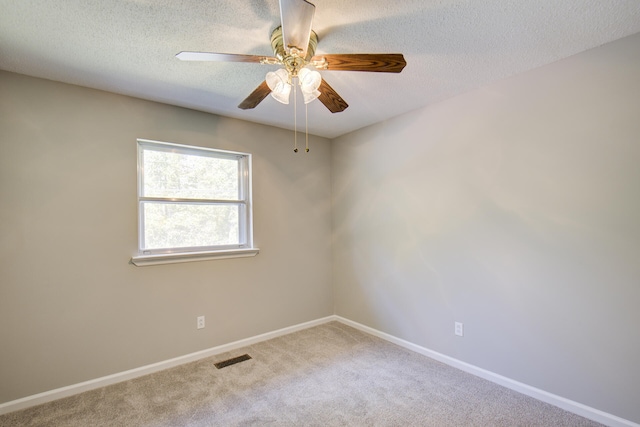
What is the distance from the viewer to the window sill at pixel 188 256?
2.62 metres

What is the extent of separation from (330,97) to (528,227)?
1.75 m

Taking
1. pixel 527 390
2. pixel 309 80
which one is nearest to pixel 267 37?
pixel 309 80

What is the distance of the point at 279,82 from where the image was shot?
1639 millimetres

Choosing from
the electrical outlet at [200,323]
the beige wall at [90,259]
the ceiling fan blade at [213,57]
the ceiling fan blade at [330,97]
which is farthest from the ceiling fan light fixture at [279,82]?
the electrical outlet at [200,323]

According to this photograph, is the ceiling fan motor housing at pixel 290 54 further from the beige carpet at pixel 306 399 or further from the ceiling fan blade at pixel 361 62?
the beige carpet at pixel 306 399

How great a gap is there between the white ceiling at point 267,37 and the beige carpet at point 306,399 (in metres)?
2.40

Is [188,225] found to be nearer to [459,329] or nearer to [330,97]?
[330,97]

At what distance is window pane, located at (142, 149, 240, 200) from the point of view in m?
2.79

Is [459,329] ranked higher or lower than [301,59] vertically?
lower

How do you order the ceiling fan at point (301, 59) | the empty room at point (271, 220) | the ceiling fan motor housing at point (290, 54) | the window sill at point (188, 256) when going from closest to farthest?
the ceiling fan at point (301, 59)
the ceiling fan motor housing at point (290, 54)
the empty room at point (271, 220)
the window sill at point (188, 256)

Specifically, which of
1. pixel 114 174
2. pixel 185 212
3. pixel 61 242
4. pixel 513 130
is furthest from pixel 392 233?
pixel 61 242

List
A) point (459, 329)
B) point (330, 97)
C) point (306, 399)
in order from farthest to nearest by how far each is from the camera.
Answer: point (459, 329) → point (306, 399) → point (330, 97)

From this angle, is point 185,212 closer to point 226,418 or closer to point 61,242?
point 61,242

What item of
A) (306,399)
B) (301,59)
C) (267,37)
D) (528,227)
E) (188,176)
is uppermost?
(267,37)
